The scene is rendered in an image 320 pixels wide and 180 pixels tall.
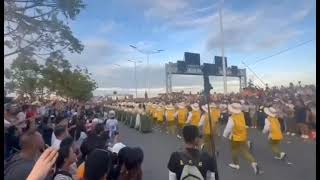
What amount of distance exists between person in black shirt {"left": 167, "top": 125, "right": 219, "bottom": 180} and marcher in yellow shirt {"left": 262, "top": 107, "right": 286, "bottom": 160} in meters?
0.33

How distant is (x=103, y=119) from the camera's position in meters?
2.00

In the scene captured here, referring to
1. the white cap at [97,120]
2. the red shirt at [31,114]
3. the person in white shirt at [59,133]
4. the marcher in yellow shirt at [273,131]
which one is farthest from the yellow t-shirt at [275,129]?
the red shirt at [31,114]

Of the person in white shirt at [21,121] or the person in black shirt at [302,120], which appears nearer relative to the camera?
the person in black shirt at [302,120]

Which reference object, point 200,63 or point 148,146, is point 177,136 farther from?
point 200,63

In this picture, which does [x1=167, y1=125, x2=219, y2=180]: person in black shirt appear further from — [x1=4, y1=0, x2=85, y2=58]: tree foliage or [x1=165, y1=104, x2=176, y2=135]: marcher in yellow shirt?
[x1=4, y1=0, x2=85, y2=58]: tree foliage

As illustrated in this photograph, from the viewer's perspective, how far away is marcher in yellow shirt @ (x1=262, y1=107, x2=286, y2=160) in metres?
1.69

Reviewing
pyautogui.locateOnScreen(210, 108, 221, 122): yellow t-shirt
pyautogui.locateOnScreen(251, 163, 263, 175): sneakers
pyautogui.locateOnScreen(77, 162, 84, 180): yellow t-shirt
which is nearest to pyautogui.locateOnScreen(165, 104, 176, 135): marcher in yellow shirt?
pyautogui.locateOnScreen(210, 108, 221, 122): yellow t-shirt

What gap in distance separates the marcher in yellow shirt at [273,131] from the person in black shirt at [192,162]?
0.33m

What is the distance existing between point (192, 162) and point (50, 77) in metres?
0.86

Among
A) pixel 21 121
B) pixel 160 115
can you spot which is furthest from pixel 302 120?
pixel 21 121

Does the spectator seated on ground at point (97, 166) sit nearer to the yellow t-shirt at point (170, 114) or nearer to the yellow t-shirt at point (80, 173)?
the yellow t-shirt at point (80, 173)

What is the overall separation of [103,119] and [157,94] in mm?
359

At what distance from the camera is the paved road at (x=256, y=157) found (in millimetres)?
1590

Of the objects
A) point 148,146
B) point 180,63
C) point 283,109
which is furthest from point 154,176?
point 283,109
